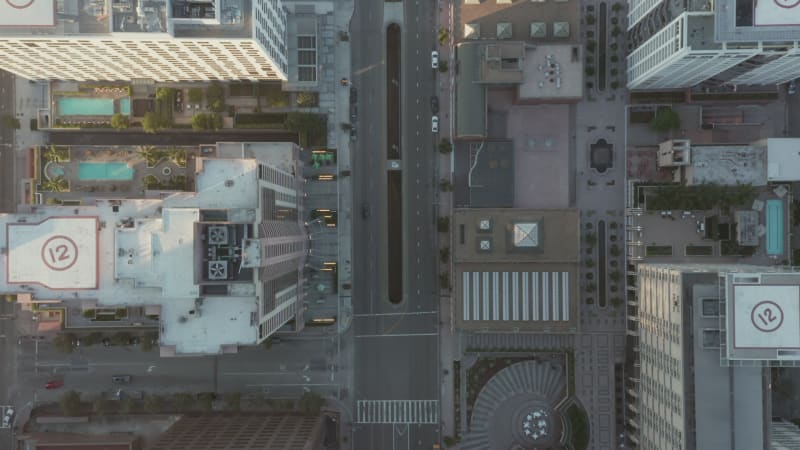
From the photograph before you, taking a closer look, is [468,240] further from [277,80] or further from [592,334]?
[277,80]

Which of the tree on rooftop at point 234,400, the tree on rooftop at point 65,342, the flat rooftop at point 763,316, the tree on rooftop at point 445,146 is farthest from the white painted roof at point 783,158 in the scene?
the tree on rooftop at point 65,342

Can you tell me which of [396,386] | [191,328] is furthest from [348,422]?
[191,328]

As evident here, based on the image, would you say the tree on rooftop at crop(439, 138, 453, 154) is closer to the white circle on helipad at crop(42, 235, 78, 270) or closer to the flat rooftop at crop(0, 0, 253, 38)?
Answer: the flat rooftop at crop(0, 0, 253, 38)

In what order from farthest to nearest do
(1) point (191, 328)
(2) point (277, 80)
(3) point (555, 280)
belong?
(2) point (277, 80)
(3) point (555, 280)
(1) point (191, 328)

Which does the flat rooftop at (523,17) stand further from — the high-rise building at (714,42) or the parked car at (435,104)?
the high-rise building at (714,42)

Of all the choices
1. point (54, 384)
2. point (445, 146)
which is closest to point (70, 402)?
point (54, 384)

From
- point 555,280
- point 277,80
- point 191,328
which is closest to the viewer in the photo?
point 191,328
